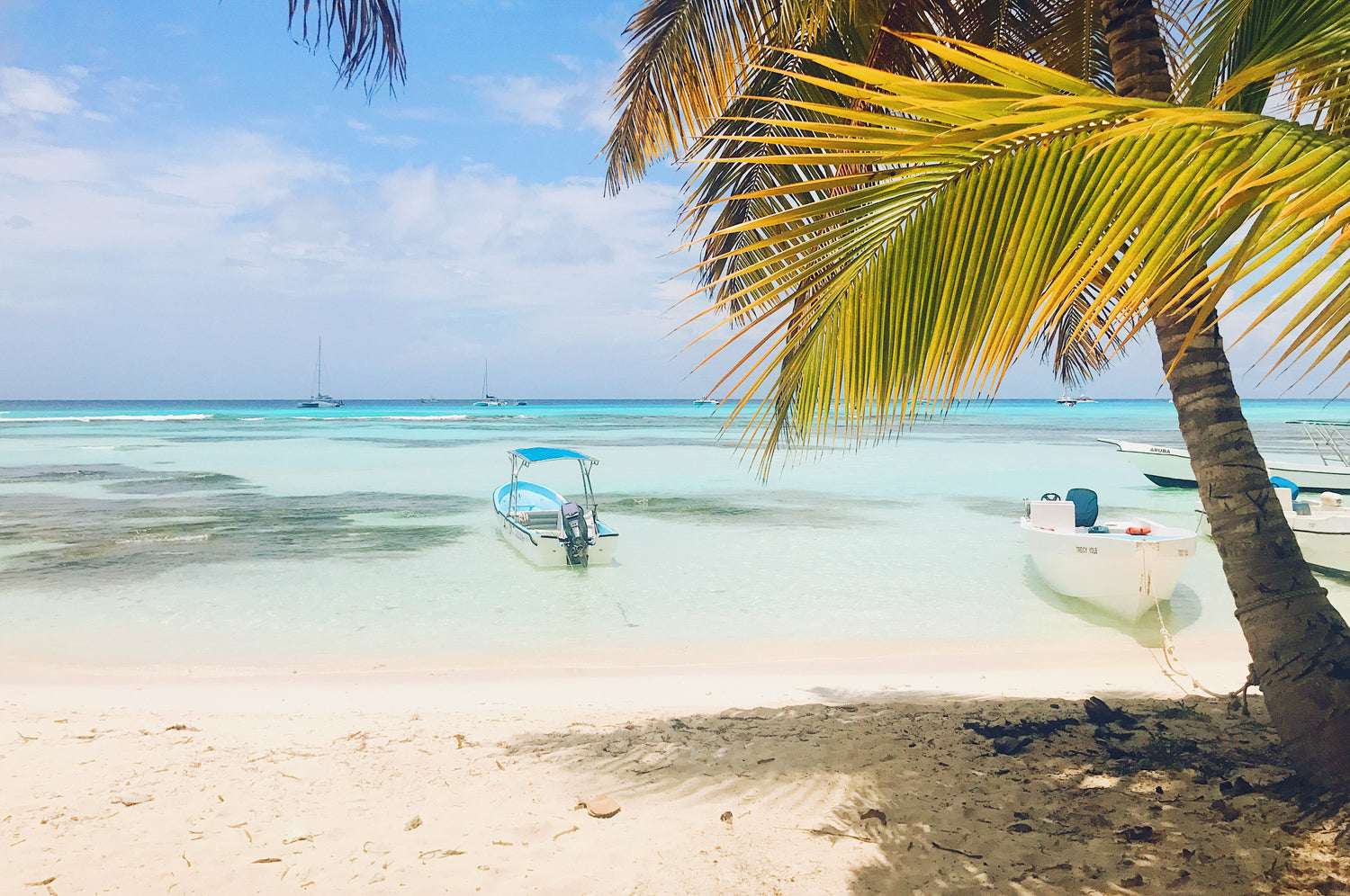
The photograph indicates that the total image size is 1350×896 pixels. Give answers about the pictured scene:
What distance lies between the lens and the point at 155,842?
12.3 feet

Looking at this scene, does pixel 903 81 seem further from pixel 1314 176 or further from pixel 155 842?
pixel 155 842

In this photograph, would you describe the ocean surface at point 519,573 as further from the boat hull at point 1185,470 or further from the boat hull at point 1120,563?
the boat hull at point 1185,470

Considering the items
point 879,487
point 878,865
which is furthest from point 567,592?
point 879,487

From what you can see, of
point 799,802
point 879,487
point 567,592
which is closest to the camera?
point 799,802

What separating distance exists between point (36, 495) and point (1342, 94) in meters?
28.8

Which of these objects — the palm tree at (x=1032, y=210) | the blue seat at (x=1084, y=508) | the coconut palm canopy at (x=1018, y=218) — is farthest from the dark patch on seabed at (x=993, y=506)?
the coconut palm canopy at (x=1018, y=218)

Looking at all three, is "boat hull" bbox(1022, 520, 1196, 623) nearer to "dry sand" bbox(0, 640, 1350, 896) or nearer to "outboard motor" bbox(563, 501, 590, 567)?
"dry sand" bbox(0, 640, 1350, 896)

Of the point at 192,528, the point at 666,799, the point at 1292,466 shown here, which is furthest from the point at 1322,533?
the point at 192,528

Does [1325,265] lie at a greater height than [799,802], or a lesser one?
greater

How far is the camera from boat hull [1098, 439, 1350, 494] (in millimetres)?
17859

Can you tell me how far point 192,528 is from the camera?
16938 mm

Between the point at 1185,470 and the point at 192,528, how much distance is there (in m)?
25.4

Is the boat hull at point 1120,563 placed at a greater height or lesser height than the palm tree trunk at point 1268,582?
lesser

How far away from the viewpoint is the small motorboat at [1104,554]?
29.1ft
